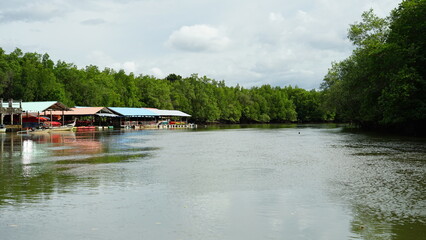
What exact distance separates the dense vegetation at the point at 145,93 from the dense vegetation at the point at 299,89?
18cm

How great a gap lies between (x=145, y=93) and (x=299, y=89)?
280 ft

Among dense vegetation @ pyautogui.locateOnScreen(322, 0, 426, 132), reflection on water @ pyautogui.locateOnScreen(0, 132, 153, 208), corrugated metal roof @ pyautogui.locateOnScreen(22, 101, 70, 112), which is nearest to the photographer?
reflection on water @ pyautogui.locateOnScreen(0, 132, 153, 208)

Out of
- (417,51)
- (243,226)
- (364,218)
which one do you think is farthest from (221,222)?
(417,51)

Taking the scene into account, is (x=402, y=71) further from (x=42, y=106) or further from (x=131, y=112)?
(x=131, y=112)

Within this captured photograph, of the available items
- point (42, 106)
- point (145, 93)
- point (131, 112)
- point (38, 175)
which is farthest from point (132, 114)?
point (38, 175)

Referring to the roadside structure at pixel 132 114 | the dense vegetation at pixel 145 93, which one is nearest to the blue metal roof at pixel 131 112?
the roadside structure at pixel 132 114

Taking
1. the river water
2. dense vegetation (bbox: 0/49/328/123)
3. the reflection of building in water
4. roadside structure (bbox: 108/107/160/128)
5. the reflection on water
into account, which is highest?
dense vegetation (bbox: 0/49/328/123)

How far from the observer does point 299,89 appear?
565ft

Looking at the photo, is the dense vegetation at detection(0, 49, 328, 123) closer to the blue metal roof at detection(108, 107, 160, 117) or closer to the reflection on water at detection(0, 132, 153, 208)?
the blue metal roof at detection(108, 107, 160, 117)

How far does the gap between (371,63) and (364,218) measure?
36912 mm

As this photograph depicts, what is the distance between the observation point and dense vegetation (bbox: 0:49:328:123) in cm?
7856

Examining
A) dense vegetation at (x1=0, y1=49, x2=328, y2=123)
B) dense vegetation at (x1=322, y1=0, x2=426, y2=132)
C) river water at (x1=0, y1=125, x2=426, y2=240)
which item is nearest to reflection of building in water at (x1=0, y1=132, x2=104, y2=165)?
river water at (x1=0, y1=125, x2=426, y2=240)

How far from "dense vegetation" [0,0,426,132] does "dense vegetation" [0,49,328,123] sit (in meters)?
0.18

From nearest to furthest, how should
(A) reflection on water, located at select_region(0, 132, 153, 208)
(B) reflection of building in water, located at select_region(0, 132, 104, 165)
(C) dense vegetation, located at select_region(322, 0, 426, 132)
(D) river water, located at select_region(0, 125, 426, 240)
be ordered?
1. (D) river water, located at select_region(0, 125, 426, 240)
2. (A) reflection on water, located at select_region(0, 132, 153, 208)
3. (B) reflection of building in water, located at select_region(0, 132, 104, 165)
4. (C) dense vegetation, located at select_region(322, 0, 426, 132)
